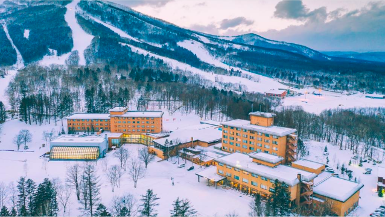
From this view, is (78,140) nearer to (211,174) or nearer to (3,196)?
(3,196)

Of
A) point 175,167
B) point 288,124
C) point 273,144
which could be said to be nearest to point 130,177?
point 175,167

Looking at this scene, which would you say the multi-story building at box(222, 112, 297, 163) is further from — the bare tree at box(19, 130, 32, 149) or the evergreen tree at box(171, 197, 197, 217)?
the bare tree at box(19, 130, 32, 149)

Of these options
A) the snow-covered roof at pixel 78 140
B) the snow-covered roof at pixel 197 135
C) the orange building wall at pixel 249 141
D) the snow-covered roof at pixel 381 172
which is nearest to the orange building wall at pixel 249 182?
the orange building wall at pixel 249 141

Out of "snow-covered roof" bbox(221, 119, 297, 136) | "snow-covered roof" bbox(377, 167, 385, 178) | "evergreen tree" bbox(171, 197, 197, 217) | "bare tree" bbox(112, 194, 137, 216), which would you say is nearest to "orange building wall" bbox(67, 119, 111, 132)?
"snow-covered roof" bbox(221, 119, 297, 136)

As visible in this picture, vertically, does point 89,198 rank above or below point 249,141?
below

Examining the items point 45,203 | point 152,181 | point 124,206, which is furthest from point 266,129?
point 45,203

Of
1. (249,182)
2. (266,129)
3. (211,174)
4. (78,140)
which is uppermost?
(266,129)
